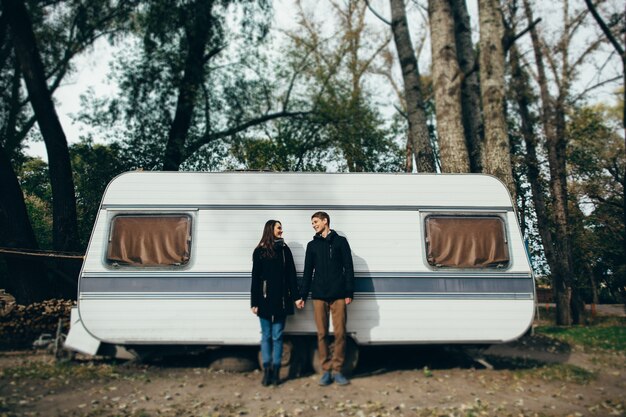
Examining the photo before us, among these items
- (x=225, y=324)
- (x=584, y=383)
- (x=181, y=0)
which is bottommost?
(x=584, y=383)

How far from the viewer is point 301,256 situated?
7.32 metres

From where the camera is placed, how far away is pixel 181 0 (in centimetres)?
1525

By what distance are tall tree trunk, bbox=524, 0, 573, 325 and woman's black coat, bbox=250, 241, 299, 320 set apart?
1337cm

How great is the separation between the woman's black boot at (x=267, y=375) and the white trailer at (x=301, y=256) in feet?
1.61

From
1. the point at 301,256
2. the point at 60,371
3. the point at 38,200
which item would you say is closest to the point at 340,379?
the point at 301,256

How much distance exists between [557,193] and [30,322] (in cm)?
1662

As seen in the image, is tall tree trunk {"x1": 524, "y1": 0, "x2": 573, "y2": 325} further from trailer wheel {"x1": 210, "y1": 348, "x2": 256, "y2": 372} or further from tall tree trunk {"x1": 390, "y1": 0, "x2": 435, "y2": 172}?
trailer wheel {"x1": 210, "y1": 348, "x2": 256, "y2": 372}

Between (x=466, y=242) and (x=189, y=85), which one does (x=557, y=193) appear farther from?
(x=189, y=85)

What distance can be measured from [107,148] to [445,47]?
1130 cm

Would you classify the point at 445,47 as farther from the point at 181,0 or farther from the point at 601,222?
the point at 601,222

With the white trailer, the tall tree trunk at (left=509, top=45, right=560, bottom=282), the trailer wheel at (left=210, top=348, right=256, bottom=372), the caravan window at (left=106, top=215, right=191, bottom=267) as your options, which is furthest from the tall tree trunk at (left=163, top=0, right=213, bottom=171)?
the tall tree trunk at (left=509, top=45, right=560, bottom=282)

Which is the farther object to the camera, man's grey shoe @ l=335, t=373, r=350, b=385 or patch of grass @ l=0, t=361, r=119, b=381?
patch of grass @ l=0, t=361, r=119, b=381

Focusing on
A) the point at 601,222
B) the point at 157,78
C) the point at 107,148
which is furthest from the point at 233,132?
the point at 601,222

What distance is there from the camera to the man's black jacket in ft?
22.4
